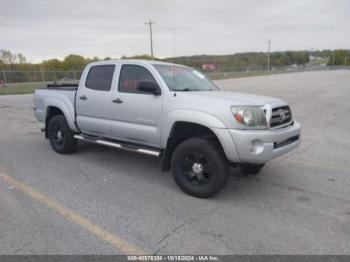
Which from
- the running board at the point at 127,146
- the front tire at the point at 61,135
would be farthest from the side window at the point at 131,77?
the front tire at the point at 61,135

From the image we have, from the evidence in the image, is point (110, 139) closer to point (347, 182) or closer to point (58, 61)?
point (347, 182)

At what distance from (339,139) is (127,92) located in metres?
5.71

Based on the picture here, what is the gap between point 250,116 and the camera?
3664 millimetres

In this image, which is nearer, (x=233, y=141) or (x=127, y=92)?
(x=233, y=141)

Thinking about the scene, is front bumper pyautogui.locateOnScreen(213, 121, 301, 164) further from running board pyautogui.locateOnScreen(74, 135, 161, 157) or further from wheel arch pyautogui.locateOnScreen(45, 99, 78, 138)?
wheel arch pyautogui.locateOnScreen(45, 99, 78, 138)

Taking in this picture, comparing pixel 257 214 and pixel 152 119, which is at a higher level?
pixel 152 119

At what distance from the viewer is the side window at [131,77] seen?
182 inches

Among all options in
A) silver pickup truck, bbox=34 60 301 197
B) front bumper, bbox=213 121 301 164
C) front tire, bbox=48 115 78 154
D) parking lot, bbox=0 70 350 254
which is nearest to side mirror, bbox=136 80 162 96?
silver pickup truck, bbox=34 60 301 197

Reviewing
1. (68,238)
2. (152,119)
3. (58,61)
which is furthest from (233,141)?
(58,61)

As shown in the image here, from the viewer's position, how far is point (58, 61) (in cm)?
5150

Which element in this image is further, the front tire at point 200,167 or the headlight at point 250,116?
the front tire at point 200,167

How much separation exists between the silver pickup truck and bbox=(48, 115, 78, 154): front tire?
0.23 metres

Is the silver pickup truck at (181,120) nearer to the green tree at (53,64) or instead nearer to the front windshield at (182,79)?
the front windshield at (182,79)

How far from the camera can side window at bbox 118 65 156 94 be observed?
15.2 feet
